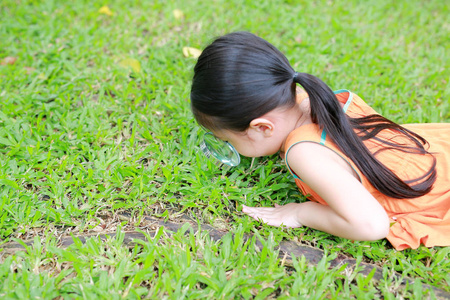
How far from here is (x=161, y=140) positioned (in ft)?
7.23

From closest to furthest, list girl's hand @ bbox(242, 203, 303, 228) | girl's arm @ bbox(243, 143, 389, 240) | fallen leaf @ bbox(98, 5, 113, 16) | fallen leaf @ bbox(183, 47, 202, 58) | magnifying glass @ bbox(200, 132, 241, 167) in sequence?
1. girl's arm @ bbox(243, 143, 389, 240)
2. girl's hand @ bbox(242, 203, 303, 228)
3. magnifying glass @ bbox(200, 132, 241, 167)
4. fallen leaf @ bbox(183, 47, 202, 58)
5. fallen leaf @ bbox(98, 5, 113, 16)

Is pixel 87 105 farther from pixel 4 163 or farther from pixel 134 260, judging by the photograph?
pixel 134 260

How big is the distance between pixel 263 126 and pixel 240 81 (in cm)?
25

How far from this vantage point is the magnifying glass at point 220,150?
1.94 meters

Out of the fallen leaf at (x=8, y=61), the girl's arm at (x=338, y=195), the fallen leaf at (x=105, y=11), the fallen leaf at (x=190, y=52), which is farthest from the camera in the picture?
the fallen leaf at (x=105, y=11)

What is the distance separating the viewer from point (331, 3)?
355 centimetres

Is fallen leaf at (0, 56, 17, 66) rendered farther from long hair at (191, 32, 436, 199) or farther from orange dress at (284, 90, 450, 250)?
orange dress at (284, 90, 450, 250)

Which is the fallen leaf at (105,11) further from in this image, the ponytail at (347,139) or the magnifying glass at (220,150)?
the ponytail at (347,139)

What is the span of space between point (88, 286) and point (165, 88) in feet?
4.89

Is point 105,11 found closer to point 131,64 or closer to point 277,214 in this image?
point 131,64

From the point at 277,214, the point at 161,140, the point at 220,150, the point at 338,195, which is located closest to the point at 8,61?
the point at 161,140

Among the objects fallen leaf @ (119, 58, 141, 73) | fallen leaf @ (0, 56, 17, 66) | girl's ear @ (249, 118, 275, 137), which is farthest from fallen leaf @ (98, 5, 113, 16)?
girl's ear @ (249, 118, 275, 137)

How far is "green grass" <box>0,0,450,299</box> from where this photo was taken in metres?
1.55

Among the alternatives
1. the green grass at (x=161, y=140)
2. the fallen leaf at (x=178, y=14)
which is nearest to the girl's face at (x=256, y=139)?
the green grass at (x=161, y=140)
